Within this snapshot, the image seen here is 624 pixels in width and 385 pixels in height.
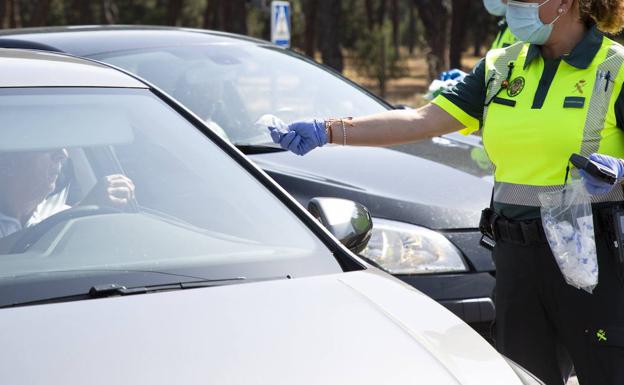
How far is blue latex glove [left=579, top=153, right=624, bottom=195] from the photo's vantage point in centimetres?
287

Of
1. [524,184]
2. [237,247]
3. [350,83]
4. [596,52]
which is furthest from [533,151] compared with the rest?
[350,83]

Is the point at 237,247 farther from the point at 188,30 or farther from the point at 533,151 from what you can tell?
the point at 188,30

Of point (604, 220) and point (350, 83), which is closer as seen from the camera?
point (604, 220)

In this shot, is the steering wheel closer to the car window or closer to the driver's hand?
the driver's hand

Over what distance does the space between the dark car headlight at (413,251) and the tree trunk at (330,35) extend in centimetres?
1900

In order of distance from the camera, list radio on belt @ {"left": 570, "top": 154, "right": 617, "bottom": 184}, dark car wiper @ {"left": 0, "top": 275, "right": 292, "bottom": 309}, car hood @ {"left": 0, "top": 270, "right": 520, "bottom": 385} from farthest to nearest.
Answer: radio on belt @ {"left": 570, "top": 154, "right": 617, "bottom": 184} < dark car wiper @ {"left": 0, "top": 275, "right": 292, "bottom": 309} < car hood @ {"left": 0, "top": 270, "right": 520, "bottom": 385}

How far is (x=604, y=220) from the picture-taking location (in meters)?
3.05

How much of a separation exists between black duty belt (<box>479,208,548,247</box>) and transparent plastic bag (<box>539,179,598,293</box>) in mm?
51

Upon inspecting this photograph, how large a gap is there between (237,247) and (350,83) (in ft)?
10.4

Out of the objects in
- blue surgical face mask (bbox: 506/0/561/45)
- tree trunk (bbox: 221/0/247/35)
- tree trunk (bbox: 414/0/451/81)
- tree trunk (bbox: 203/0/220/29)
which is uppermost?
blue surgical face mask (bbox: 506/0/561/45)

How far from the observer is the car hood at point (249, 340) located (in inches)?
81.5

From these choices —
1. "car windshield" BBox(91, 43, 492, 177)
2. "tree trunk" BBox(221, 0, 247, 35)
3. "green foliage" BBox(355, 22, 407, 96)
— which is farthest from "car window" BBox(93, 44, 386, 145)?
"tree trunk" BBox(221, 0, 247, 35)

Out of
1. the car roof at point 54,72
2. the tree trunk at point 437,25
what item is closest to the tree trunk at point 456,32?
the tree trunk at point 437,25

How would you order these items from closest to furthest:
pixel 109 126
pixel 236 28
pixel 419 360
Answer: pixel 419 360 → pixel 109 126 → pixel 236 28
